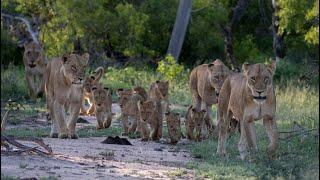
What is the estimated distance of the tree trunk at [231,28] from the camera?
29500 millimetres

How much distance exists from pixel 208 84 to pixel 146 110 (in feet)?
6.22

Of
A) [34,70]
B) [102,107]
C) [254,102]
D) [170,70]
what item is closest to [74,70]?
[102,107]

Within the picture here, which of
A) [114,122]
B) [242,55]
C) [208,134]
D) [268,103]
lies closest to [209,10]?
[242,55]

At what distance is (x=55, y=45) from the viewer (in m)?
26.6

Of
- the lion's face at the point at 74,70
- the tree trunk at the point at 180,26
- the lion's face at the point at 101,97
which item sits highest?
the tree trunk at the point at 180,26

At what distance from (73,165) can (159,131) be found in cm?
362

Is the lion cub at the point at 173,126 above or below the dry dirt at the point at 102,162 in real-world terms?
above

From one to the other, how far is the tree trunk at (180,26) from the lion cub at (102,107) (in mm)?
12312

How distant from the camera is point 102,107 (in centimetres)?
1527

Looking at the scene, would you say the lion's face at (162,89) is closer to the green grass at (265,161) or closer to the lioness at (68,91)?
the green grass at (265,161)

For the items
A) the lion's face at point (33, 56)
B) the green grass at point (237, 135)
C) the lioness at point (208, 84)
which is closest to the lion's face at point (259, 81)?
the green grass at point (237, 135)

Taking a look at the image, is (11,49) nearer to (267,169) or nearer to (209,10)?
(209,10)

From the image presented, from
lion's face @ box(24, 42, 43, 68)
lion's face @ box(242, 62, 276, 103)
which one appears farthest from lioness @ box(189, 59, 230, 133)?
lion's face @ box(24, 42, 43, 68)

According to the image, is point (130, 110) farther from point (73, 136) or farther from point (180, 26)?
point (180, 26)
